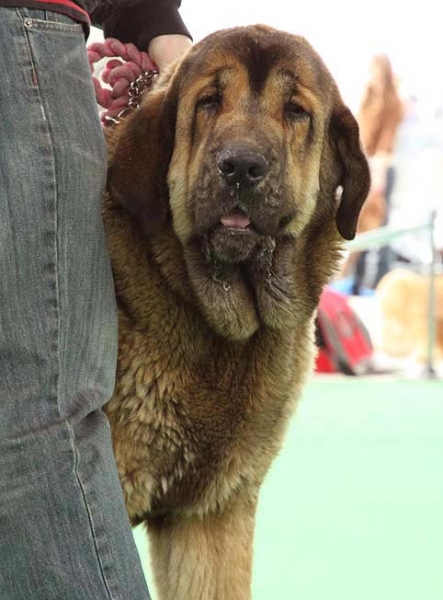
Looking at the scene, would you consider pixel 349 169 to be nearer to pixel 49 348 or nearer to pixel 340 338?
pixel 49 348

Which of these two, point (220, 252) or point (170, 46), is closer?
point (220, 252)

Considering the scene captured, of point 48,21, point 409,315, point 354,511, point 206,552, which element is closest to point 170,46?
point 48,21

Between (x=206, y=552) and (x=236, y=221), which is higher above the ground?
(x=236, y=221)

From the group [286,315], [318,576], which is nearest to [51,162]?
[286,315]

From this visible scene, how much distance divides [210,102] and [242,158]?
9.1 inches

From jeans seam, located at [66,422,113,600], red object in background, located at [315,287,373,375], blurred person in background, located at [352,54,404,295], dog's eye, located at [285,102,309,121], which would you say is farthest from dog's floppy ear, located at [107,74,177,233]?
blurred person in background, located at [352,54,404,295]

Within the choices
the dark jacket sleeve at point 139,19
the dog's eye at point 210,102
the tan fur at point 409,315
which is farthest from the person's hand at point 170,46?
the tan fur at point 409,315

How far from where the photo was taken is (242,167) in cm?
189

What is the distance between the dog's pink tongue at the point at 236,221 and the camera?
1956 mm

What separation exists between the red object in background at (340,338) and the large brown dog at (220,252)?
16.4 feet

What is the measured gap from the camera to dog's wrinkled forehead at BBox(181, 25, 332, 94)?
2043mm

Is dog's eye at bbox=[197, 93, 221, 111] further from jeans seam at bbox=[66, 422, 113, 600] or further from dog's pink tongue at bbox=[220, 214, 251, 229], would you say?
jeans seam at bbox=[66, 422, 113, 600]

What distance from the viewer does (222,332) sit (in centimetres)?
209

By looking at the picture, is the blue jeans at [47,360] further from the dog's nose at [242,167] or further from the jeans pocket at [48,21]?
the dog's nose at [242,167]
